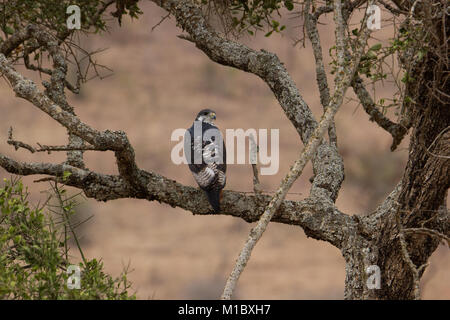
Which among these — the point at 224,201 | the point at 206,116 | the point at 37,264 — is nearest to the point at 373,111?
the point at 206,116

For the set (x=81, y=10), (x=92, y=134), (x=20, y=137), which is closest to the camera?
(x=92, y=134)

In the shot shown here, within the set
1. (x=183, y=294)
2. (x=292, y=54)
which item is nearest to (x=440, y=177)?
(x=183, y=294)

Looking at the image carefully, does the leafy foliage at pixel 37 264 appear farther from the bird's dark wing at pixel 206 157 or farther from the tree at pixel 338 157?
the bird's dark wing at pixel 206 157

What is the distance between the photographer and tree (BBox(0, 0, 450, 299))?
4066 millimetres

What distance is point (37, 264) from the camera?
13.2 ft

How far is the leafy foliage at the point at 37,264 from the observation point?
3.81 meters

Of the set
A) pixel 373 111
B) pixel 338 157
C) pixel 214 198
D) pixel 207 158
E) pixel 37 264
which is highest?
pixel 373 111

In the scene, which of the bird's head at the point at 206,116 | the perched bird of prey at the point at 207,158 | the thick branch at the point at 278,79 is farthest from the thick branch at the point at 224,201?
the bird's head at the point at 206,116

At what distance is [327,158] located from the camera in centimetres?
546

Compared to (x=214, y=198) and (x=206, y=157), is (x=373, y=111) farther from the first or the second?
(x=214, y=198)

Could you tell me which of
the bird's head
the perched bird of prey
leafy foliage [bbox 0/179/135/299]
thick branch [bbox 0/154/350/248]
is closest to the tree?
thick branch [bbox 0/154/350/248]

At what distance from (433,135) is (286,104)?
125 cm

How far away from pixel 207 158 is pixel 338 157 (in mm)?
1022
